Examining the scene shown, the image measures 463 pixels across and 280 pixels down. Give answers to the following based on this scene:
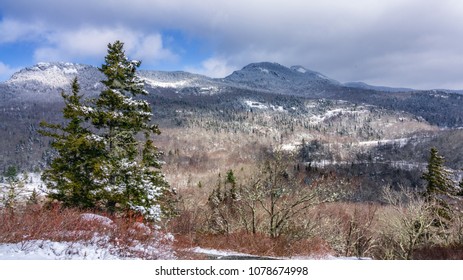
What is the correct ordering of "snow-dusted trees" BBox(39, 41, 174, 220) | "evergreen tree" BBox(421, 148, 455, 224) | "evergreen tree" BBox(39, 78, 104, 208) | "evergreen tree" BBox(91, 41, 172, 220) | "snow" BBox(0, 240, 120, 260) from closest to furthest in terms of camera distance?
1. "snow" BBox(0, 240, 120, 260)
2. "evergreen tree" BBox(39, 78, 104, 208)
3. "snow-dusted trees" BBox(39, 41, 174, 220)
4. "evergreen tree" BBox(91, 41, 172, 220)
5. "evergreen tree" BBox(421, 148, 455, 224)

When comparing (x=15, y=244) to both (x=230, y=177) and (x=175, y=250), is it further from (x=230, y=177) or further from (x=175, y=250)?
(x=230, y=177)

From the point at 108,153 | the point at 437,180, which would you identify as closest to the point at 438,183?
the point at 437,180

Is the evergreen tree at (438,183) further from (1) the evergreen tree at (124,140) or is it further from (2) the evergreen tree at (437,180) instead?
(1) the evergreen tree at (124,140)

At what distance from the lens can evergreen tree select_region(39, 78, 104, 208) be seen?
55.7 ft

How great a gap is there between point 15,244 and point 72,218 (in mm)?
2348

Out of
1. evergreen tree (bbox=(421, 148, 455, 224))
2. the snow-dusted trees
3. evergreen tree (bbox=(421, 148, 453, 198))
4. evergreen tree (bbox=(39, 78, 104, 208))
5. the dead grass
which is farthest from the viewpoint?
evergreen tree (bbox=(421, 148, 453, 198))

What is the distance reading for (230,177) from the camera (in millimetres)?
56219

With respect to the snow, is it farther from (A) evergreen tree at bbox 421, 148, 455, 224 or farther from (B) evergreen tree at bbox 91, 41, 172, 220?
(A) evergreen tree at bbox 421, 148, 455, 224

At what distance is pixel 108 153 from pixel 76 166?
1667 mm

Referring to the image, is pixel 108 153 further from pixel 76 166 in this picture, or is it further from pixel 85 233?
pixel 85 233

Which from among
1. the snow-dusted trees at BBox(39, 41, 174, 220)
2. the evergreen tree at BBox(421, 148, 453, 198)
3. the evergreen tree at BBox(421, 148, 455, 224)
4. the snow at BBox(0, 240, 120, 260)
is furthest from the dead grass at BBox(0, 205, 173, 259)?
the evergreen tree at BBox(421, 148, 453, 198)

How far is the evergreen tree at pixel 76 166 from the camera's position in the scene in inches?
669
